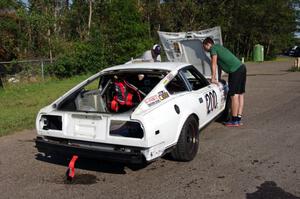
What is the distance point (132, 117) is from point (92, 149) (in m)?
0.64

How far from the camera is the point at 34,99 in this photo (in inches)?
466

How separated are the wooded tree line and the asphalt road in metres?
13.5

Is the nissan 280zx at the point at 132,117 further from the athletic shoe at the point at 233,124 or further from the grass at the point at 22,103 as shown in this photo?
the grass at the point at 22,103

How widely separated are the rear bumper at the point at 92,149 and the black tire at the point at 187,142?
818mm

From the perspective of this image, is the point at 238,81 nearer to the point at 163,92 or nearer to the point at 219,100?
the point at 219,100

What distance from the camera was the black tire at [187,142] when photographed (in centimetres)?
518

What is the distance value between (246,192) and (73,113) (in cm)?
230

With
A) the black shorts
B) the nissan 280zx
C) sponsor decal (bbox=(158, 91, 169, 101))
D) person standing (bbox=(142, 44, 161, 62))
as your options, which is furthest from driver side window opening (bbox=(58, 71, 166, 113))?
person standing (bbox=(142, 44, 161, 62))

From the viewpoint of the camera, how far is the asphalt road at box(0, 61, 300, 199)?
441 centimetres

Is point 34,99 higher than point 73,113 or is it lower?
lower

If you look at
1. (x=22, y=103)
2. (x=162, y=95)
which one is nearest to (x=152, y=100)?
(x=162, y=95)

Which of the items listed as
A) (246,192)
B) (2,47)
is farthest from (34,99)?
(2,47)

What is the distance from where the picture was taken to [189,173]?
499 cm

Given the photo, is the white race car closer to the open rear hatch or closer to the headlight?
the headlight
